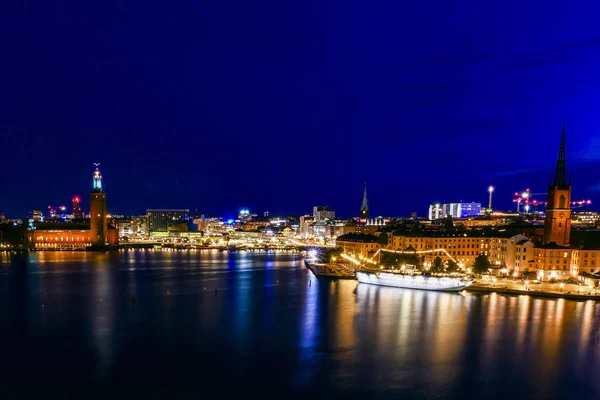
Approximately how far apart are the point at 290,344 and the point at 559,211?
15185 mm

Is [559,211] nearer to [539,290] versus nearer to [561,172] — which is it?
[561,172]

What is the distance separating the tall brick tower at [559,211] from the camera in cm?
1934

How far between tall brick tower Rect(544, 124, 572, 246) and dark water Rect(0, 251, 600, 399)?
6318 millimetres

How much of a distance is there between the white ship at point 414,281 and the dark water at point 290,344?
0.77 metres

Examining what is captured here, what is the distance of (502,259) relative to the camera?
66.4ft

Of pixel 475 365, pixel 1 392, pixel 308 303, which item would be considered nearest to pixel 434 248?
pixel 308 303

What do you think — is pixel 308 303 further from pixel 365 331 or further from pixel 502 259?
pixel 502 259

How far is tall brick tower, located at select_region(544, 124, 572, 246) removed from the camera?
19.3m

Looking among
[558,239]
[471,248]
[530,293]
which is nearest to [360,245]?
[471,248]

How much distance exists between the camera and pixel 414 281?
1759 centimetres

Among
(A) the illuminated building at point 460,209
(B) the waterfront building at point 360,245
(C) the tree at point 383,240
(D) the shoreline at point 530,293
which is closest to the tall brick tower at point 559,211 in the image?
(D) the shoreline at point 530,293

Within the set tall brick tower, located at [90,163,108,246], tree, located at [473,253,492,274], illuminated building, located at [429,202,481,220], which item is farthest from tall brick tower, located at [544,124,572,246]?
illuminated building, located at [429,202,481,220]

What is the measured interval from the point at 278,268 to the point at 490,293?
12099 millimetres

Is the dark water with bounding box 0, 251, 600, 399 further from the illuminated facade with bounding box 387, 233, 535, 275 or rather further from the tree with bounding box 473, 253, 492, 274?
the illuminated facade with bounding box 387, 233, 535, 275
